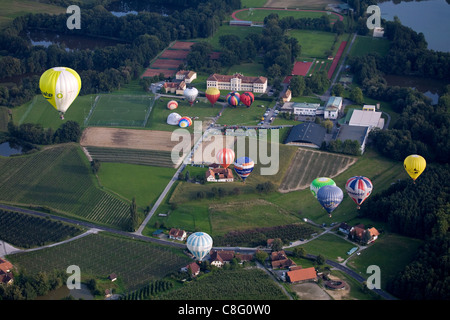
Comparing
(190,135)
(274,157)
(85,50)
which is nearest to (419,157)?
(274,157)

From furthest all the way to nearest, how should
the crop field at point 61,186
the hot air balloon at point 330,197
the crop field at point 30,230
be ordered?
the crop field at point 61,186 → the hot air balloon at point 330,197 → the crop field at point 30,230

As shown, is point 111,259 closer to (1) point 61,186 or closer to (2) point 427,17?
(1) point 61,186

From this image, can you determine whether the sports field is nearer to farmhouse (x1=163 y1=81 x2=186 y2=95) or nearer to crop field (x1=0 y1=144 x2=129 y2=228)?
farmhouse (x1=163 y1=81 x2=186 y2=95)

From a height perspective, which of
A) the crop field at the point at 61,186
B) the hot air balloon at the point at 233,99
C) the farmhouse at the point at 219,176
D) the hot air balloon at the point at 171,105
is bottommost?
the crop field at the point at 61,186

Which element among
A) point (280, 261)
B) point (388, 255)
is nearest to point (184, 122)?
point (280, 261)

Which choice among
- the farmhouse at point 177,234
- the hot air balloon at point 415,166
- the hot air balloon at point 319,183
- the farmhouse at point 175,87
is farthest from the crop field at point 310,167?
the farmhouse at point 175,87

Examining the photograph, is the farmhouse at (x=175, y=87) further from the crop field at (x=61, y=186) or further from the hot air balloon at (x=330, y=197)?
the hot air balloon at (x=330, y=197)
